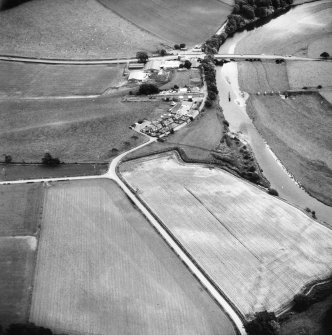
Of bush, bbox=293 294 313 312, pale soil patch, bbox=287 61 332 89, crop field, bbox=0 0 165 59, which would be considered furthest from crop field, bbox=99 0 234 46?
bush, bbox=293 294 313 312

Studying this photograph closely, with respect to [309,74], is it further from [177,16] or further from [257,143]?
[177,16]

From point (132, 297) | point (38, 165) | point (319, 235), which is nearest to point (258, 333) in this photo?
point (132, 297)

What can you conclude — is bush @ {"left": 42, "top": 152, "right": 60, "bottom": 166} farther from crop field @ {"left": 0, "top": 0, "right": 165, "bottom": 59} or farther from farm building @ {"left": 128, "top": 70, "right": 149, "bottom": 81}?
crop field @ {"left": 0, "top": 0, "right": 165, "bottom": 59}

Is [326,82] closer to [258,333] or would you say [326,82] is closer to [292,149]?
[292,149]

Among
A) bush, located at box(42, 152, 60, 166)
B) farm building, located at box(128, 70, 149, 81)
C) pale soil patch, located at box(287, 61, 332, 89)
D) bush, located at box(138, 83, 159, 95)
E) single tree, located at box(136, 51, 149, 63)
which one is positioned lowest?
bush, located at box(42, 152, 60, 166)

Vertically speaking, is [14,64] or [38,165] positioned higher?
[14,64]

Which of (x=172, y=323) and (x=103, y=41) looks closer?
(x=172, y=323)

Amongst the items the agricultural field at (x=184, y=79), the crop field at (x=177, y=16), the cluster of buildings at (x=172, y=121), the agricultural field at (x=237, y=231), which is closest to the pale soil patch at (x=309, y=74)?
the agricultural field at (x=184, y=79)

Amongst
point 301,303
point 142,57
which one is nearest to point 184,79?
point 142,57
